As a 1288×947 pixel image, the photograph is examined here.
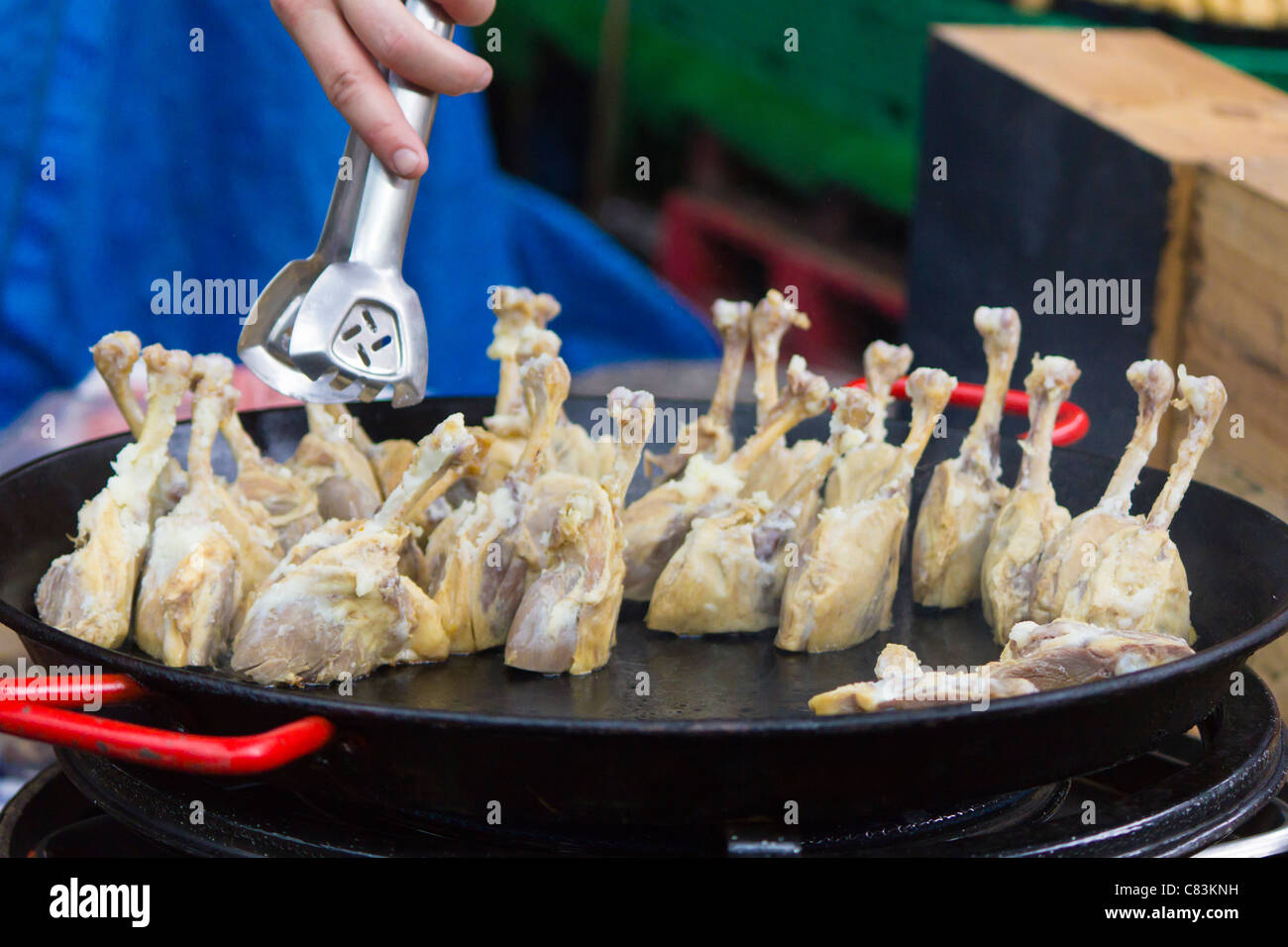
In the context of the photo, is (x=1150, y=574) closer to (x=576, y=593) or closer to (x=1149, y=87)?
(x=576, y=593)

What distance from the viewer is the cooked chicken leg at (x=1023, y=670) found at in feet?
5.20

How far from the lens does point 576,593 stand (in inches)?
73.2

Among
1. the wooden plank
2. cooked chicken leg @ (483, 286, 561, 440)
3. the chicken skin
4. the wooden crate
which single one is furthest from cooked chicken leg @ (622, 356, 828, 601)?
the wooden plank

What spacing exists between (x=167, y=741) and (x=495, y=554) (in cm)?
64

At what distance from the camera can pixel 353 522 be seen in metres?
1.92

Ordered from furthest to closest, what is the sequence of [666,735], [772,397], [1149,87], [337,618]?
[1149,87], [772,397], [337,618], [666,735]

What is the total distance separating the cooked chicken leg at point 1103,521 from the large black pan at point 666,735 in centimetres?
25

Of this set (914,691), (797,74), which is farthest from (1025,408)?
(797,74)

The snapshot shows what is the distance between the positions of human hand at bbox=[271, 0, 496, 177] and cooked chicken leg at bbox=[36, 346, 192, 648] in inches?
22.6

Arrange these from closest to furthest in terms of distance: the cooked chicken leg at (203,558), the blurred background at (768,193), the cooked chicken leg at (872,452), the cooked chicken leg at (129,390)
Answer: the cooked chicken leg at (203,558) → the cooked chicken leg at (129,390) → the cooked chicken leg at (872,452) → the blurred background at (768,193)

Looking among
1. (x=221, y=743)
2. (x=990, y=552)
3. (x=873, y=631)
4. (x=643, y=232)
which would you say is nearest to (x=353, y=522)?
(x=221, y=743)

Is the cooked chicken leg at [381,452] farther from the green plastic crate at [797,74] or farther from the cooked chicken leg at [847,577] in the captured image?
the green plastic crate at [797,74]

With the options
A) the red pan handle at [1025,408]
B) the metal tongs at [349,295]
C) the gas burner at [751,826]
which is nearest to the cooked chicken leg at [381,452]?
the metal tongs at [349,295]

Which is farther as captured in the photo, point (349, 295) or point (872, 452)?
point (872, 452)
